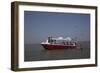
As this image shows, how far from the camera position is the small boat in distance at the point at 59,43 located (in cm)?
166

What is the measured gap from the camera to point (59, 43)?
67.1 inches

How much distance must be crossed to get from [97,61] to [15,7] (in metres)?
0.79

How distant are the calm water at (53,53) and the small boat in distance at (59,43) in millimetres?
26

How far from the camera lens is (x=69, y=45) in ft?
5.70

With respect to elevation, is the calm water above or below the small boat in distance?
below

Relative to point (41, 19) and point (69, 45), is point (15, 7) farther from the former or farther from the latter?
point (69, 45)

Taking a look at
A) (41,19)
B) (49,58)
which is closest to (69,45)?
(49,58)

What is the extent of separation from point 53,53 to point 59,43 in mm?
87

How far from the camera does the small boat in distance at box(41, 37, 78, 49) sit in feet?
5.46

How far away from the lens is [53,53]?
1.69m

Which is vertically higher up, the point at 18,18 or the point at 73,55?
the point at 18,18

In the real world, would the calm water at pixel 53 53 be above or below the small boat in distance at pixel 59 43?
below

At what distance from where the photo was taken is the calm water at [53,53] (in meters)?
1.61

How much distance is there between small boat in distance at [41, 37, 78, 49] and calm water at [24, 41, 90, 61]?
0.09ft
